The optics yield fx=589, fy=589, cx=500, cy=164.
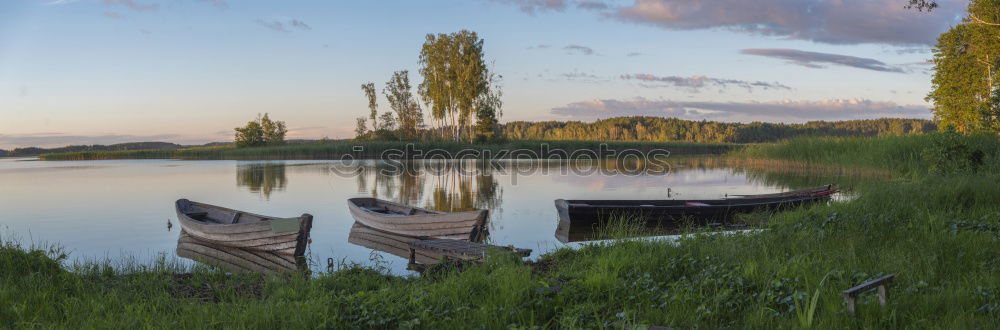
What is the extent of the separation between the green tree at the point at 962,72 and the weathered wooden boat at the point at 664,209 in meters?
28.8

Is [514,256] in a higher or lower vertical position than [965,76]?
lower

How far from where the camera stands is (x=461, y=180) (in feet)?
102

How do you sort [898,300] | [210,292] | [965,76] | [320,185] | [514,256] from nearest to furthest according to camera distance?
1. [898,300]
2. [210,292]
3. [514,256]
4. [320,185]
5. [965,76]

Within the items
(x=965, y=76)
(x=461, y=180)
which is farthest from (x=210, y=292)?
(x=965, y=76)

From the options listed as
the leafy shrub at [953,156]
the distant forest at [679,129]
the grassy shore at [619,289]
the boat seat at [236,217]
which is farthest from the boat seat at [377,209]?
the distant forest at [679,129]

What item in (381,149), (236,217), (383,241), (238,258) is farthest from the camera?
(381,149)

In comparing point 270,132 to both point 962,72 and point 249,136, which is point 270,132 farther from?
→ point 962,72

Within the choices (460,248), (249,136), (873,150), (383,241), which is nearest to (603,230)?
(460,248)

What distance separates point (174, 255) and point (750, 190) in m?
21.9

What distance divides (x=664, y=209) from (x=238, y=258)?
9.68 metres

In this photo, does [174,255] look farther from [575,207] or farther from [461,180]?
[461,180]

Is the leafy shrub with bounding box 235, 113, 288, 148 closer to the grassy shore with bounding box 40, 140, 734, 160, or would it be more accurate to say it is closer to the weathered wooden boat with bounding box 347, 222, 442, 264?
the grassy shore with bounding box 40, 140, 734, 160

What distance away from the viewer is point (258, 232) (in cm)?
1133

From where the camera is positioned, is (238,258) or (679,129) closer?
(238,258)
